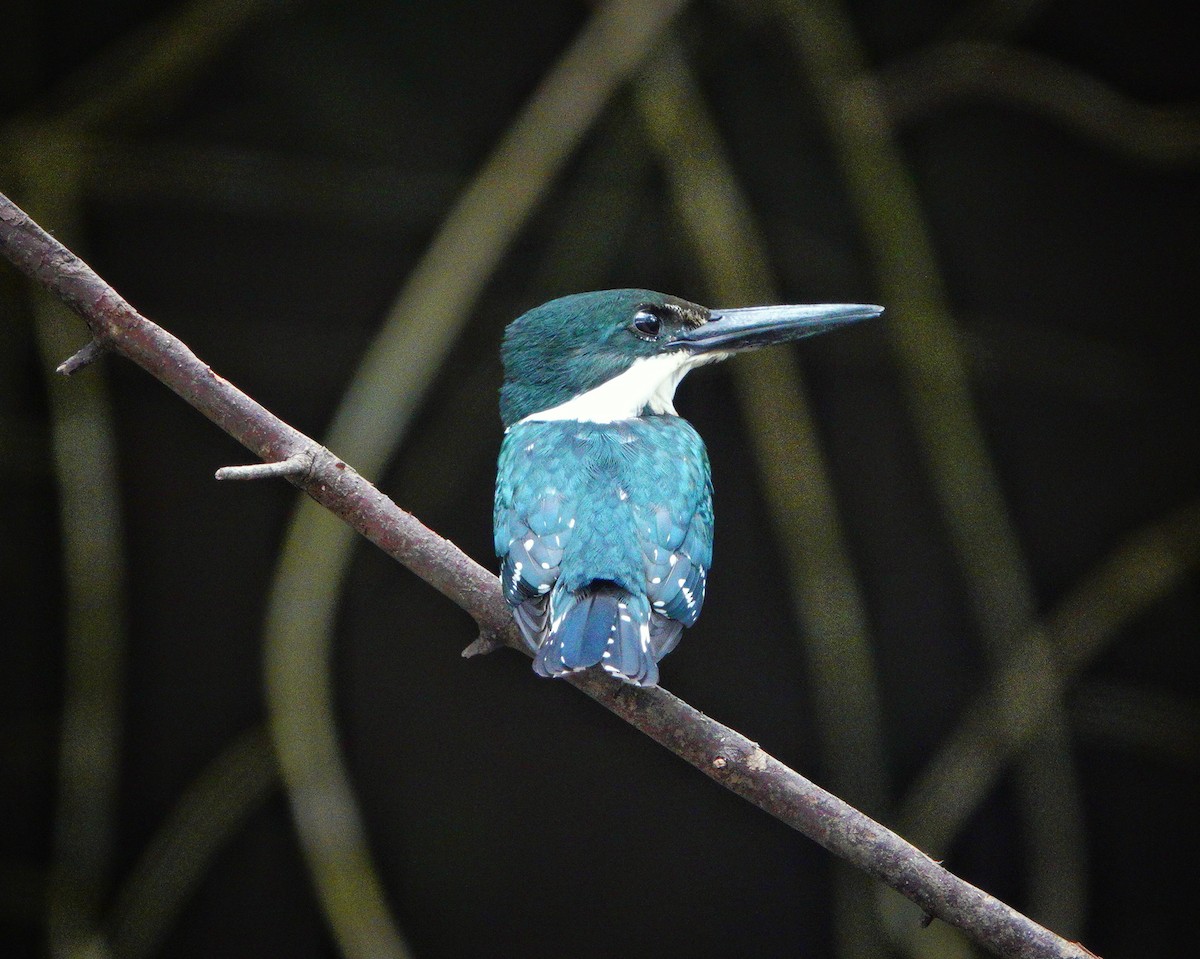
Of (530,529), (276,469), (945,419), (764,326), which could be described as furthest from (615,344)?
(945,419)

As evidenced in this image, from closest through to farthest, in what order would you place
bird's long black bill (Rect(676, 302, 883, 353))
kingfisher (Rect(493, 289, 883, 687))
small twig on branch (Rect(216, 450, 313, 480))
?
small twig on branch (Rect(216, 450, 313, 480)), kingfisher (Rect(493, 289, 883, 687)), bird's long black bill (Rect(676, 302, 883, 353))

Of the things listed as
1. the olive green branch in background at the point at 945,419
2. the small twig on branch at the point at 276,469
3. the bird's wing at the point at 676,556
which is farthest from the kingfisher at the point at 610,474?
the olive green branch in background at the point at 945,419

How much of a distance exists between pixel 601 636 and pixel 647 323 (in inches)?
27.1

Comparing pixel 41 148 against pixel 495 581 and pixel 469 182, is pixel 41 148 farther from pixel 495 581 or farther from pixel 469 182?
pixel 495 581

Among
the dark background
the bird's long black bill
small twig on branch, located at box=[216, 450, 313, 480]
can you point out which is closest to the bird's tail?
small twig on branch, located at box=[216, 450, 313, 480]

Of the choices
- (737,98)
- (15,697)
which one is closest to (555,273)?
(737,98)

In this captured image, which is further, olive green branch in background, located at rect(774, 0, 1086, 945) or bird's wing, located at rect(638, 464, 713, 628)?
olive green branch in background, located at rect(774, 0, 1086, 945)

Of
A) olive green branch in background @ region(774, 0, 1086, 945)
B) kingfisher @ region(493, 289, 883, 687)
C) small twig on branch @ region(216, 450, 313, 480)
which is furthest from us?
olive green branch in background @ region(774, 0, 1086, 945)

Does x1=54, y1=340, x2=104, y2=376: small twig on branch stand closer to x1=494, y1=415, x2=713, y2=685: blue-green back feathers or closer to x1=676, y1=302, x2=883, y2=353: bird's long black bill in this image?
x1=494, y1=415, x2=713, y2=685: blue-green back feathers

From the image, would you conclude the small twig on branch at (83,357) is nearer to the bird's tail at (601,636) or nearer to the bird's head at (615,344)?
the bird's tail at (601,636)

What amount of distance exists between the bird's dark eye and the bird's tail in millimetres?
559

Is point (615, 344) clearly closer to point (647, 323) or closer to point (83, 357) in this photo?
point (647, 323)

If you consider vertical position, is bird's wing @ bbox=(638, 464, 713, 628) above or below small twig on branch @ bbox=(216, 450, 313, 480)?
below

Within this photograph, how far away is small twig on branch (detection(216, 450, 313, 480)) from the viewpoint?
1245 mm
